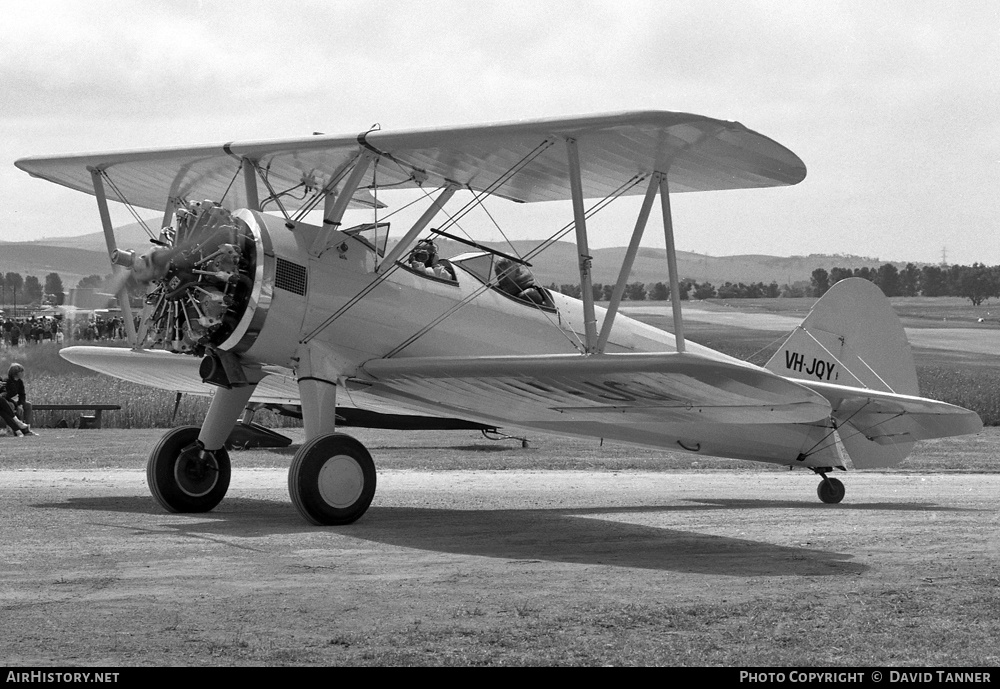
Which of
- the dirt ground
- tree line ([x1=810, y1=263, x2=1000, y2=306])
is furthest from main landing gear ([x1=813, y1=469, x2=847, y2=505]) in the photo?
tree line ([x1=810, y1=263, x2=1000, y2=306])

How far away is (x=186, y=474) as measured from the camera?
11.9 m

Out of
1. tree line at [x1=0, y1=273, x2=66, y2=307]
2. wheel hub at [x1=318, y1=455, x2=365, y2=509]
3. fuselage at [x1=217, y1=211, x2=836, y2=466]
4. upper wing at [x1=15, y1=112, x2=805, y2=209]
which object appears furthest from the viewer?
tree line at [x1=0, y1=273, x2=66, y2=307]

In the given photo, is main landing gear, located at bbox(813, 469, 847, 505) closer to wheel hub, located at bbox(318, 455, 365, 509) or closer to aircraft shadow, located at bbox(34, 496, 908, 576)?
aircraft shadow, located at bbox(34, 496, 908, 576)

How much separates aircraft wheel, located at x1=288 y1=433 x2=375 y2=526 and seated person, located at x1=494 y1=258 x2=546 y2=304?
110 inches

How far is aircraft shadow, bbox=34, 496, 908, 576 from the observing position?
868 centimetres

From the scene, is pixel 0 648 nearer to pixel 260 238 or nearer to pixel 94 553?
pixel 94 553

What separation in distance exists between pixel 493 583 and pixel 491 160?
5097 mm

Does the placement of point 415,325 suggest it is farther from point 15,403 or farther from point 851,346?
point 15,403

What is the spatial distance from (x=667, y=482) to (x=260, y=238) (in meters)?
8.85

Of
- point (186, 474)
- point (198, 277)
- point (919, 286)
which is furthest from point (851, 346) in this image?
point (919, 286)

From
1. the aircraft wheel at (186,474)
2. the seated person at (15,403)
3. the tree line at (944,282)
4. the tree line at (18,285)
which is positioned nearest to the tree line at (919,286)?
the tree line at (944,282)

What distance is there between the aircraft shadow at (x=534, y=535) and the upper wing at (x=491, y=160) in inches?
129

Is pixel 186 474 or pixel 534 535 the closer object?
pixel 534 535
